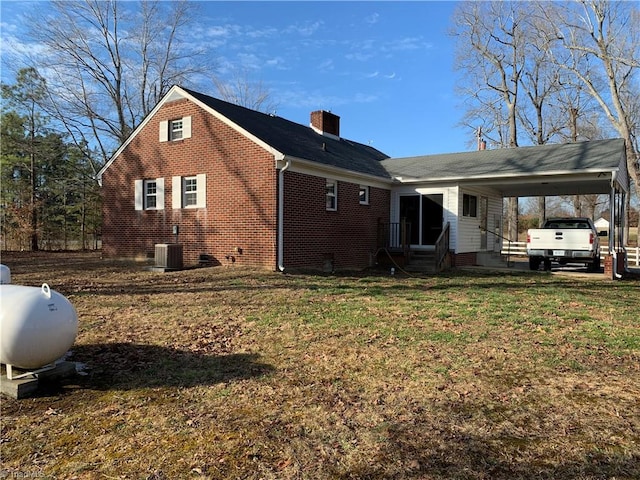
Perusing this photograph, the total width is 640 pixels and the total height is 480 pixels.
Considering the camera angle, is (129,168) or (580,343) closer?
(580,343)

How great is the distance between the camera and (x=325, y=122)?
19.1m

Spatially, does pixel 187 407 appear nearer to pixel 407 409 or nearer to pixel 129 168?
pixel 407 409

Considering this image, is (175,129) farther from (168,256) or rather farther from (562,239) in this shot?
(562,239)

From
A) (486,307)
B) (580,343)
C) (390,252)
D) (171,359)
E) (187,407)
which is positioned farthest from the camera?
(390,252)

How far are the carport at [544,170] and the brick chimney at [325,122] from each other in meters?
3.32

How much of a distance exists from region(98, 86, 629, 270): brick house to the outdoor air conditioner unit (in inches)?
47.4

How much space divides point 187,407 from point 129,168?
14201 millimetres

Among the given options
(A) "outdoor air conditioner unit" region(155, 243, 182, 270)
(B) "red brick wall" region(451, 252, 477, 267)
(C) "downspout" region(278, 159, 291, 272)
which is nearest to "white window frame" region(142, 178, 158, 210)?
(A) "outdoor air conditioner unit" region(155, 243, 182, 270)

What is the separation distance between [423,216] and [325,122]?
617 cm

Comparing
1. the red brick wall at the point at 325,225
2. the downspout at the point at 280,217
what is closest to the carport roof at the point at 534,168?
the red brick wall at the point at 325,225

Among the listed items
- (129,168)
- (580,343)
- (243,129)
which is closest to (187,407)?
→ (580,343)

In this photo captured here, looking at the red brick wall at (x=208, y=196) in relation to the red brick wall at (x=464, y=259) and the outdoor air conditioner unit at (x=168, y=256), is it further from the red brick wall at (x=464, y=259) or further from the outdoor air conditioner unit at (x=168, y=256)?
the red brick wall at (x=464, y=259)

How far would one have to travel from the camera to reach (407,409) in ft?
12.6

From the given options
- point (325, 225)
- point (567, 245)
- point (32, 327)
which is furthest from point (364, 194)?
point (32, 327)
